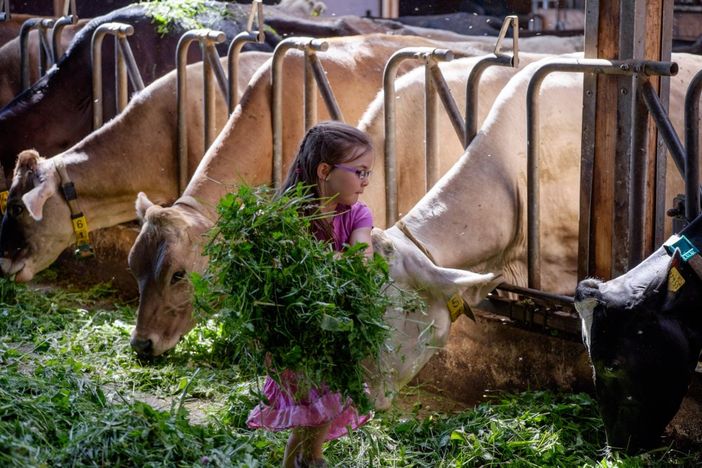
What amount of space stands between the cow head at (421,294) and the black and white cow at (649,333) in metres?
0.48

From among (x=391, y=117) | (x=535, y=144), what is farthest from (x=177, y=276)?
(x=535, y=144)

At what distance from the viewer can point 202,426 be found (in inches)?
179

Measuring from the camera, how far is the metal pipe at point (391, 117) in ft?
19.0

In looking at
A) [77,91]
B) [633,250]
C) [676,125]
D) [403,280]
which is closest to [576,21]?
[77,91]

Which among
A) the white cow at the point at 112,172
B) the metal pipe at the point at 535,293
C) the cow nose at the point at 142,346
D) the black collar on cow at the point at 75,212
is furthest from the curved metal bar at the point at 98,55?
the metal pipe at the point at 535,293

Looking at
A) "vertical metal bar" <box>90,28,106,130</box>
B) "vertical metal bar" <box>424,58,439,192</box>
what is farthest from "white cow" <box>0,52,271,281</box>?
"vertical metal bar" <box>424,58,439,192</box>

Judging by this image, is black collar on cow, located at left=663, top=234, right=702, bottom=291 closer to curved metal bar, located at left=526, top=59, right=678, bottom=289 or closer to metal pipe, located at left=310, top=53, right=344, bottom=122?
curved metal bar, located at left=526, top=59, right=678, bottom=289

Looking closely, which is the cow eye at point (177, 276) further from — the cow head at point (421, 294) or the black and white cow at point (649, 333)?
the black and white cow at point (649, 333)

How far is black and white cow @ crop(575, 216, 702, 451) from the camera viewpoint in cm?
394

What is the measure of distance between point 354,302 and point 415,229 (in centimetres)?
129

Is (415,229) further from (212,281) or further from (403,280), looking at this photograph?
(212,281)

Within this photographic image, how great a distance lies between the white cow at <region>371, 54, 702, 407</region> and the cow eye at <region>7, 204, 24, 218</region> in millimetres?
3543

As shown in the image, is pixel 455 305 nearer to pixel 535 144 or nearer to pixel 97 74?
pixel 535 144

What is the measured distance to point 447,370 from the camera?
588 centimetres
